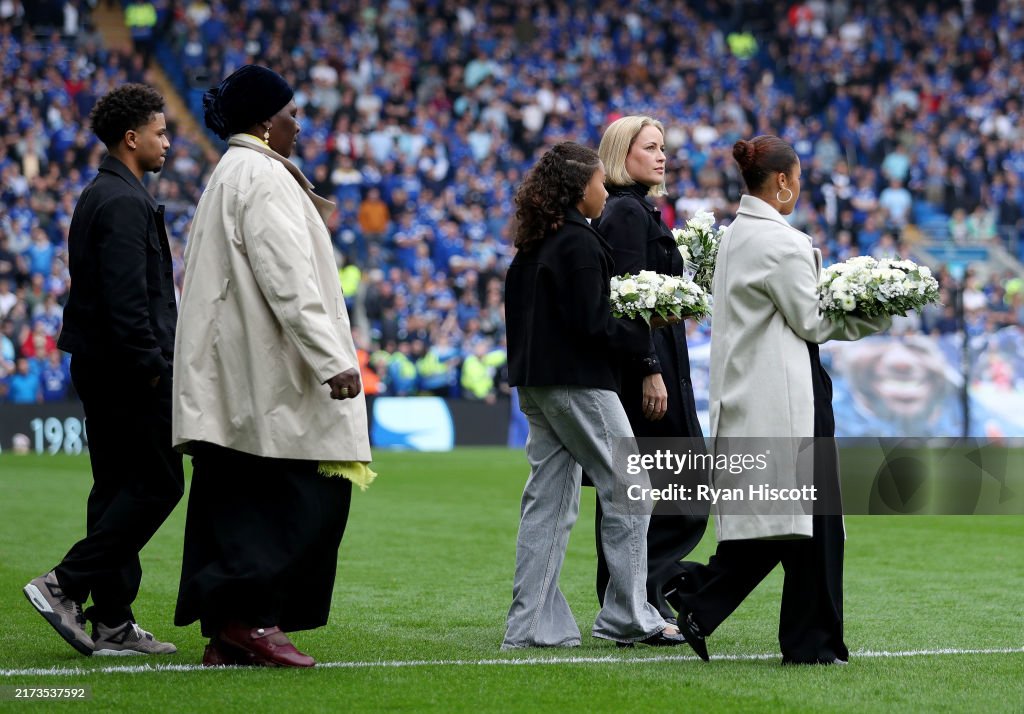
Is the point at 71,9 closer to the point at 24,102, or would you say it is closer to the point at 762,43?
the point at 24,102

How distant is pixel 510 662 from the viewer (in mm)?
6688

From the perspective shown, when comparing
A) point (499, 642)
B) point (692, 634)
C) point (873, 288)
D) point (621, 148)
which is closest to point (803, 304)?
point (873, 288)

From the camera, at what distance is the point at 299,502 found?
648 centimetres

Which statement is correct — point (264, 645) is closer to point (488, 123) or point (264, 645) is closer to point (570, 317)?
point (570, 317)

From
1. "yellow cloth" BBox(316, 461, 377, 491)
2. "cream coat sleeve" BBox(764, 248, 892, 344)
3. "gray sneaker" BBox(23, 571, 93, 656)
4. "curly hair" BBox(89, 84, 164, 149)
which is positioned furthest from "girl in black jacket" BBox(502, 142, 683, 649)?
"gray sneaker" BBox(23, 571, 93, 656)

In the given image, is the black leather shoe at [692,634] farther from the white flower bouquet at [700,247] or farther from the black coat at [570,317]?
the white flower bouquet at [700,247]

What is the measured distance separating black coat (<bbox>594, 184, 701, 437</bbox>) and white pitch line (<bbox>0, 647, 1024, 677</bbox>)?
3.95ft

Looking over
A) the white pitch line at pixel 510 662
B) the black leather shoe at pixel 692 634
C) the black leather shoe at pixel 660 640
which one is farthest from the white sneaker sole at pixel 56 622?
the black leather shoe at pixel 692 634

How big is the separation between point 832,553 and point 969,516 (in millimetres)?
8533

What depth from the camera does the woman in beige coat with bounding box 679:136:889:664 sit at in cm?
647

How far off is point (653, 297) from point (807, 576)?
1327 mm

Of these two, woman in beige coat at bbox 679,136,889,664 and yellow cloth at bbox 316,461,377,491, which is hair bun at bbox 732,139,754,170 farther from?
yellow cloth at bbox 316,461,377,491

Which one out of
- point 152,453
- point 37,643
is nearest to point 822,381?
point 152,453

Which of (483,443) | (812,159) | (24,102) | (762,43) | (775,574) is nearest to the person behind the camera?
(775,574)
